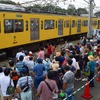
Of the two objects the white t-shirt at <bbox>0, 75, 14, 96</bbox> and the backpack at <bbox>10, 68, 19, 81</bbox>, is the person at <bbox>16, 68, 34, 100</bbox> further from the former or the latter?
the backpack at <bbox>10, 68, 19, 81</bbox>

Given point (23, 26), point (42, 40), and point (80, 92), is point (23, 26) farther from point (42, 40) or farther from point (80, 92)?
point (80, 92)

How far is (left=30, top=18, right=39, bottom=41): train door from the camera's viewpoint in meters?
17.8

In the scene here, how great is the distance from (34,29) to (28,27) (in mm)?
965

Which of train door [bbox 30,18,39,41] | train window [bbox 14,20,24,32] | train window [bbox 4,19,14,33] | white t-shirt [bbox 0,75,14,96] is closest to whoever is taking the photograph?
white t-shirt [bbox 0,75,14,96]

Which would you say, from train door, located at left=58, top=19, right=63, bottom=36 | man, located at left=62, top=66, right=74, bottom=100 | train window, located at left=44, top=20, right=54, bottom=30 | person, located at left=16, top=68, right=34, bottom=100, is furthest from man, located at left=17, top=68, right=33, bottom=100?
train door, located at left=58, top=19, right=63, bottom=36

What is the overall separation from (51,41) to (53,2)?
697 cm

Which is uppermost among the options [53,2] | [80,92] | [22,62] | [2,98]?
[53,2]

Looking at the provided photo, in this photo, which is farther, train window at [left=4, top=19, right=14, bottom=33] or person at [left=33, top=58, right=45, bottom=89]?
train window at [left=4, top=19, right=14, bottom=33]

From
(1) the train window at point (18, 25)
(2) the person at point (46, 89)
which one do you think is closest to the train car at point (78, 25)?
(1) the train window at point (18, 25)

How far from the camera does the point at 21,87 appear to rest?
6273mm

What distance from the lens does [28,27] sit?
17266 millimetres


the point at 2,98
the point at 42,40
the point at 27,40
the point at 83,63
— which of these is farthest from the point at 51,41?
the point at 2,98

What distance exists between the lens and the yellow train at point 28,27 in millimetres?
14667

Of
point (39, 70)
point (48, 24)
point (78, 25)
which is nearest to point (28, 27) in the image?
point (48, 24)
